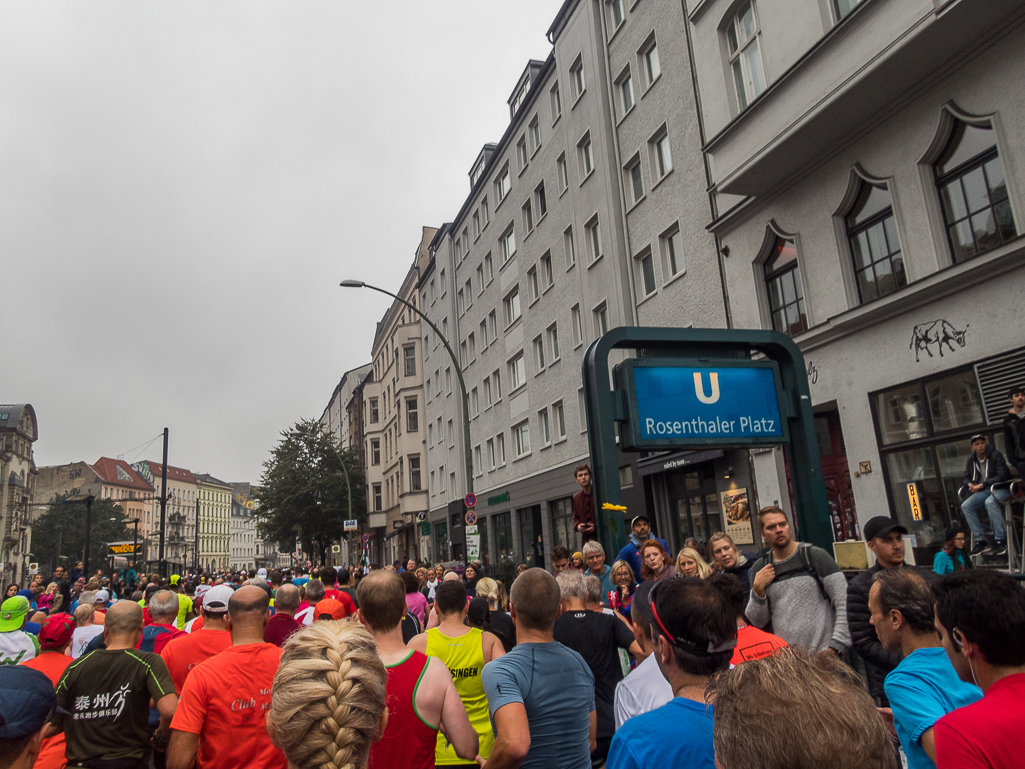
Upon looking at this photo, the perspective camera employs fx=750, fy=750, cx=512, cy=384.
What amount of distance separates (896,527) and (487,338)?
32266mm

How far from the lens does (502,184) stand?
35844 millimetres

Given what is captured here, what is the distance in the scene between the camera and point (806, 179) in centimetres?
1448

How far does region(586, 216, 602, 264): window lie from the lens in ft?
82.5

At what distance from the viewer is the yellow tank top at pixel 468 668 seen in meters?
4.69

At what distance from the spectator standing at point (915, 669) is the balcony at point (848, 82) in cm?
1007

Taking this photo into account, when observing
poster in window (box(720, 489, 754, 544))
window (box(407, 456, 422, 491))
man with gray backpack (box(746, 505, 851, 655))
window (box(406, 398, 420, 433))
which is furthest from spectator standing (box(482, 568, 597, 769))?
window (box(406, 398, 420, 433))

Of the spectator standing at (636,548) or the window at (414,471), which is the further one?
the window at (414,471)

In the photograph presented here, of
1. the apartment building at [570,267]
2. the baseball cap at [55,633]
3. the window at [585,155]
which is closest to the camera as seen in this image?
the baseball cap at [55,633]

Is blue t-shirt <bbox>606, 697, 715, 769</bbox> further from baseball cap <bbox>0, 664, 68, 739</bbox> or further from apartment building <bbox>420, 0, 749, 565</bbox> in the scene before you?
apartment building <bbox>420, 0, 749, 565</bbox>

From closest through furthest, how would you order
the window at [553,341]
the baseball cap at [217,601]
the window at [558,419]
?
the baseball cap at [217,601] < the window at [558,419] < the window at [553,341]

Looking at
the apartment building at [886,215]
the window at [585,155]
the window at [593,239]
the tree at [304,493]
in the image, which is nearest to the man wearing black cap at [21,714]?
the apartment building at [886,215]

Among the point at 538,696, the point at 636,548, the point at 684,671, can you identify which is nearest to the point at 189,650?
the point at 538,696

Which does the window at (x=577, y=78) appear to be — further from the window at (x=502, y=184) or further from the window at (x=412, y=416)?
the window at (x=412, y=416)

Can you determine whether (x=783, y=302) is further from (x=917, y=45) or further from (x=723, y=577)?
(x=723, y=577)
